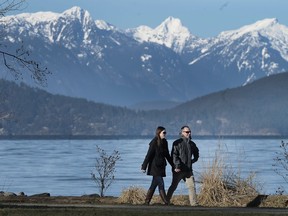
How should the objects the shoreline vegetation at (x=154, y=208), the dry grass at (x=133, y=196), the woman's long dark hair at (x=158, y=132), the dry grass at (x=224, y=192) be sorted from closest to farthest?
1. the shoreline vegetation at (x=154, y=208)
2. the woman's long dark hair at (x=158, y=132)
3. the dry grass at (x=224, y=192)
4. the dry grass at (x=133, y=196)

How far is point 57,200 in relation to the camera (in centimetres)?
2727

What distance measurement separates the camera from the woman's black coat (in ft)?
75.5

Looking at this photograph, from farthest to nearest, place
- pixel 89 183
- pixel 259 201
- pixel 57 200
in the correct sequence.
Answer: pixel 89 183 → pixel 57 200 → pixel 259 201

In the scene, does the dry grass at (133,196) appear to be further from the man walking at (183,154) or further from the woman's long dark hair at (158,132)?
the woman's long dark hair at (158,132)

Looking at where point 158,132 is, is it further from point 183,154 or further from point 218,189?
point 218,189

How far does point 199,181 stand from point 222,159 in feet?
2.98

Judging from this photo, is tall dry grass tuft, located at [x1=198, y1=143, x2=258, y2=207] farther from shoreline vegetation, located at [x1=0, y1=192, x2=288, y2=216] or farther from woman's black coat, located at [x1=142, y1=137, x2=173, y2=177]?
woman's black coat, located at [x1=142, y1=137, x2=173, y2=177]

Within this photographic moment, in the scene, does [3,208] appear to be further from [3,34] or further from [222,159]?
[222,159]

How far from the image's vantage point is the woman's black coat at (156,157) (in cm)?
2302

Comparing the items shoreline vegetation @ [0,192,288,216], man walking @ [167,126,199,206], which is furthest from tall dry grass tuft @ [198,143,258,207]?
man walking @ [167,126,199,206]

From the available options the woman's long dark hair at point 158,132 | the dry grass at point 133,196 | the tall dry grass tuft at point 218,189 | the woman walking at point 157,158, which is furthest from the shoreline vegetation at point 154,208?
the woman's long dark hair at point 158,132

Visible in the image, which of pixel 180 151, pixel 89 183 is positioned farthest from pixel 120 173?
pixel 180 151

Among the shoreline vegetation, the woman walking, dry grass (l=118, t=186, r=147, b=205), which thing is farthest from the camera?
dry grass (l=118, t=186, r=147, b=205)

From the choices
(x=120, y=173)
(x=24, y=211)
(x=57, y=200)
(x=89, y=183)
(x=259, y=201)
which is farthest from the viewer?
(x=120, y=173)
